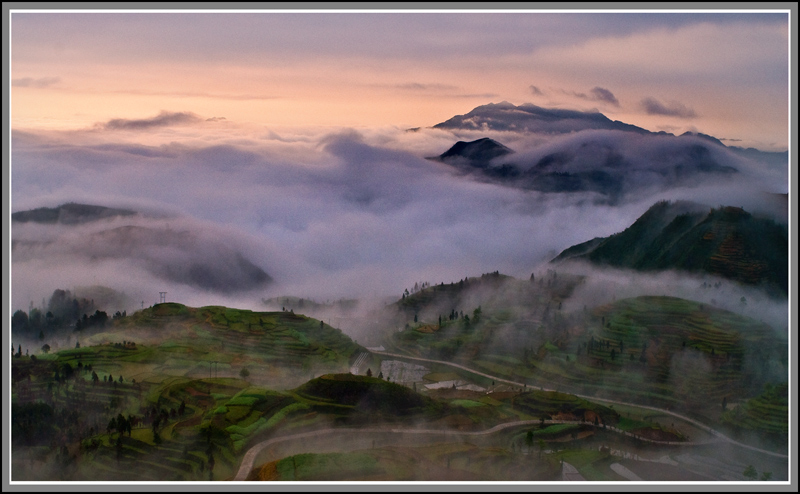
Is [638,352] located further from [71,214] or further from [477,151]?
[71,214]

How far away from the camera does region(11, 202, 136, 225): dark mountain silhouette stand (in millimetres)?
26078

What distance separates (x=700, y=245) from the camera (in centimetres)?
3091

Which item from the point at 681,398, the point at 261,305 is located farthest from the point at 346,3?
the point at 681,398

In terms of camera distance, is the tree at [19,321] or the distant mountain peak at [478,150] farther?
the distant mountain peak at [478,150]

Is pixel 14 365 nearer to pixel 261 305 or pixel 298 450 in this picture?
pixel 261 305

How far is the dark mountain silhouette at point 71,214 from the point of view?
2608cm

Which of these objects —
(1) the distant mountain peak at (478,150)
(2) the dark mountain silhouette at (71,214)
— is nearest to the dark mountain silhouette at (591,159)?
(1) the distant mountain peak at (478,150)

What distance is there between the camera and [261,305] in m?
28.6

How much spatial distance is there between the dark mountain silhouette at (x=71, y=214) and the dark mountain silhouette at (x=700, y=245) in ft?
66.3

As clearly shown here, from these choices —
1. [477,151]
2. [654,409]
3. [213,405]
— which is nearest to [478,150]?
[477,151]

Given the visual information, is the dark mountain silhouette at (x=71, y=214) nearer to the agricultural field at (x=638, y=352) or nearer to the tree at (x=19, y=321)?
the tree at (x=19, y=321)

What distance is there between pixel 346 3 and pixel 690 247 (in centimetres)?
2001

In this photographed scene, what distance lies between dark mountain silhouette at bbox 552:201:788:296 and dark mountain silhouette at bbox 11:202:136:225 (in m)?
20.2

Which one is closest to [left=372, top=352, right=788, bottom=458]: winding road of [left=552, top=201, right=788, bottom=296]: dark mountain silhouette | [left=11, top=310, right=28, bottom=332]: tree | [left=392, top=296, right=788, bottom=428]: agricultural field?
[left=392, top=296, right=788, bottom=428]: agricultural field
